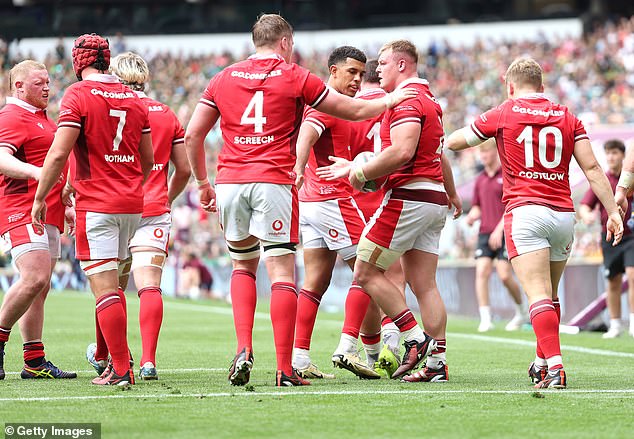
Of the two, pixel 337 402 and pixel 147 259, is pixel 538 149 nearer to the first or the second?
pixel 337 402

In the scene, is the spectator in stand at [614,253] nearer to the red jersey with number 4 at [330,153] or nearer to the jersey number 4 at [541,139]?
the red jersey with number 4 at [330,153]

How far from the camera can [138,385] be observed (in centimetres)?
790

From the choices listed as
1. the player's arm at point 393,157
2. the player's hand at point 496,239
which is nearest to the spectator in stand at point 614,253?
the player's hand at point 496,239

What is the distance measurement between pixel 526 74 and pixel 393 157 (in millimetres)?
1131

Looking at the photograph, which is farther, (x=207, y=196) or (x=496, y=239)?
(x=496, y=239)

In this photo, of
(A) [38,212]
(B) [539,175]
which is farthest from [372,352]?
(A) [38,212]

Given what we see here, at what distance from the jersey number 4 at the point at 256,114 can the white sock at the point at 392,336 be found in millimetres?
2271

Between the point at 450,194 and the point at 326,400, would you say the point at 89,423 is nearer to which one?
the point at 326,400

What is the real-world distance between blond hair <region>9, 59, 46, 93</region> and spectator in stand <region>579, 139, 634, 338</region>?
694cm

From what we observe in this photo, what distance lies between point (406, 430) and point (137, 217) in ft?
9.51

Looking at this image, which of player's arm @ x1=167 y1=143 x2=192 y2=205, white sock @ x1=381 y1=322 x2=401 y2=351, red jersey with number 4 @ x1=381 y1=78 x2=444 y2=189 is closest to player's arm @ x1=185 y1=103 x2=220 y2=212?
player's arm @ x1=167 y1=143 x2=192 y2=205

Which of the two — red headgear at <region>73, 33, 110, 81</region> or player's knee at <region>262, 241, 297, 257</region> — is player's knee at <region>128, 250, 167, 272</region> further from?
red headgear at <region>73, 33, 110, 81</region>

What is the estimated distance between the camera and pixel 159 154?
28.9 ft

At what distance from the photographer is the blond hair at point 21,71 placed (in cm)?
886
